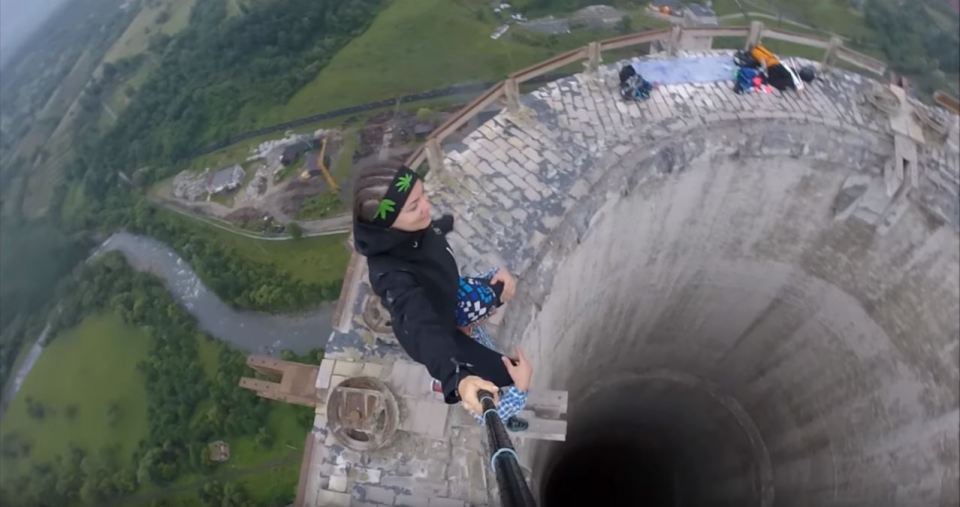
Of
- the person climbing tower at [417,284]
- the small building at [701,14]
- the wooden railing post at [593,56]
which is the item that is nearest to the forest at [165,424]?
the wooden railing post at [593,56]

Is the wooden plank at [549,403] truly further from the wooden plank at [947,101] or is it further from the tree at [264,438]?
the tree at [264,438]

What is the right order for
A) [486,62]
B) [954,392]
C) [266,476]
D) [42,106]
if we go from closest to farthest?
[954,392] < [266,476] < [486,62] < [42,106]

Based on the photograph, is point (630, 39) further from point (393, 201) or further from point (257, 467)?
point (257, 467)

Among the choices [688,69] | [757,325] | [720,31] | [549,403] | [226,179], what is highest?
[226,179]

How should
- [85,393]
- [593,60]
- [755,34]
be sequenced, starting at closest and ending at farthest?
[593,60] < [755,34] < [85,393]

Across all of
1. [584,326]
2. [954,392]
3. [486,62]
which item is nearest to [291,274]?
[486,62]

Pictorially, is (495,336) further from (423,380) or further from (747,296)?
(747,296)

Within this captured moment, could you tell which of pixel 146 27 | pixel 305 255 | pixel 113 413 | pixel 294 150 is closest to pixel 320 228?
pixel 305 255
